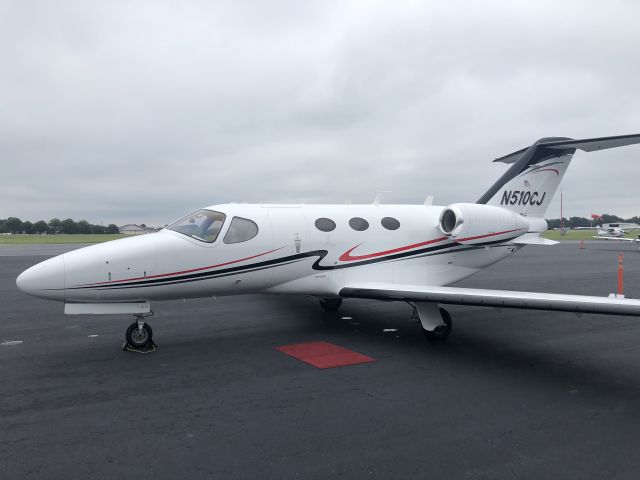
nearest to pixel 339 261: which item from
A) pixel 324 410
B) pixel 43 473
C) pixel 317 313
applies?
pixel 317 313

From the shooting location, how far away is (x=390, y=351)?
7.64 meters

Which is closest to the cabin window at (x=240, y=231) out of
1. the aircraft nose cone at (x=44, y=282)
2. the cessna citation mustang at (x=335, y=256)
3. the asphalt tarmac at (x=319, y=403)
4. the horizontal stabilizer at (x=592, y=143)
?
the cessna citation mustang at (x=335, y=256)

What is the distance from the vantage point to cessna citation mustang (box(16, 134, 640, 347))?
23.6 feet

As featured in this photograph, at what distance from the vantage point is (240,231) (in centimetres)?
841

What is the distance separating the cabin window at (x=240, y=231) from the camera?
8281mm

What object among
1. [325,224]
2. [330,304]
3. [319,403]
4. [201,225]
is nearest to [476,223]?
[325,224]

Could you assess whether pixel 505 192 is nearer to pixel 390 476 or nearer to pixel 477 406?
pixel 477 406

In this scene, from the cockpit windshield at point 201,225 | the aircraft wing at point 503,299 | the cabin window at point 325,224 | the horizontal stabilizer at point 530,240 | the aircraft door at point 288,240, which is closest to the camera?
the aircraft wing at point 503,299

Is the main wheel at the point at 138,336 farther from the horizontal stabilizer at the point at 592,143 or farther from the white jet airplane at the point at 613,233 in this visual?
the white jet airplane at the point at 613,233

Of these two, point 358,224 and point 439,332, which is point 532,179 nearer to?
point 358,224

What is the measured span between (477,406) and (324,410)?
1.73 m

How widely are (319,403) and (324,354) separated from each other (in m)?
2.12

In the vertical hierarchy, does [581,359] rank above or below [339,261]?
below

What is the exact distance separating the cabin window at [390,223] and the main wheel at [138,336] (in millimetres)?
5002
